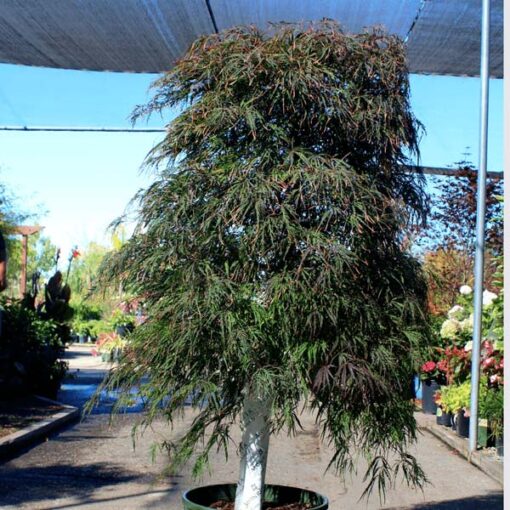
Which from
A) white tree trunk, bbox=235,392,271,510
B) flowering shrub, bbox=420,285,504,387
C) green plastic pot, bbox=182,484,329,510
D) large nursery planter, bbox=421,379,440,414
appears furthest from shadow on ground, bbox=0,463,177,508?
large nursery planter, bbox=421,379,440,414

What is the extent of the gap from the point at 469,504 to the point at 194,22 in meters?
5.65

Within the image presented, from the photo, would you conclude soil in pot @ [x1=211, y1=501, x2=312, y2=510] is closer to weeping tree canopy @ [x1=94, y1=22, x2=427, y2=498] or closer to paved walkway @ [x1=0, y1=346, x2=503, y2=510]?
weeping tree canopy @ [x1=94, y1=22, x2=427, y2=498]

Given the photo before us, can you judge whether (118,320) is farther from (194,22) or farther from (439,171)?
(194,22)

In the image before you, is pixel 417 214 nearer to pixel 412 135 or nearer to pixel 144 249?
pixel 412 135

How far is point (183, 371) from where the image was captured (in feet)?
15.8

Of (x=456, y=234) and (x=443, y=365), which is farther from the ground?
(x=456, y=234)

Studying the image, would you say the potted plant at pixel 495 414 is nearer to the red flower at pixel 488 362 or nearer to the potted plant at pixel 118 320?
the red flower at pixel 488 362

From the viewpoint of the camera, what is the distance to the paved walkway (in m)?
7.43

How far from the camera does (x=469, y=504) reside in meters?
7.63

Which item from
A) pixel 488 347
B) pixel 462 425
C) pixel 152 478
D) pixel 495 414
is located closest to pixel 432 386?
pixel 462 425

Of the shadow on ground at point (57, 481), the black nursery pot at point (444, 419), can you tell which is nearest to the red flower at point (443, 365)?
the black nursery pot at point (444, 419)

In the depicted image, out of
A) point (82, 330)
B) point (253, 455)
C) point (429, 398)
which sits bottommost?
point (253, 455)

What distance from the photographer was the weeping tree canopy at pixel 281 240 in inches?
181

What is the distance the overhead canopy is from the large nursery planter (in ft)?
19.6
